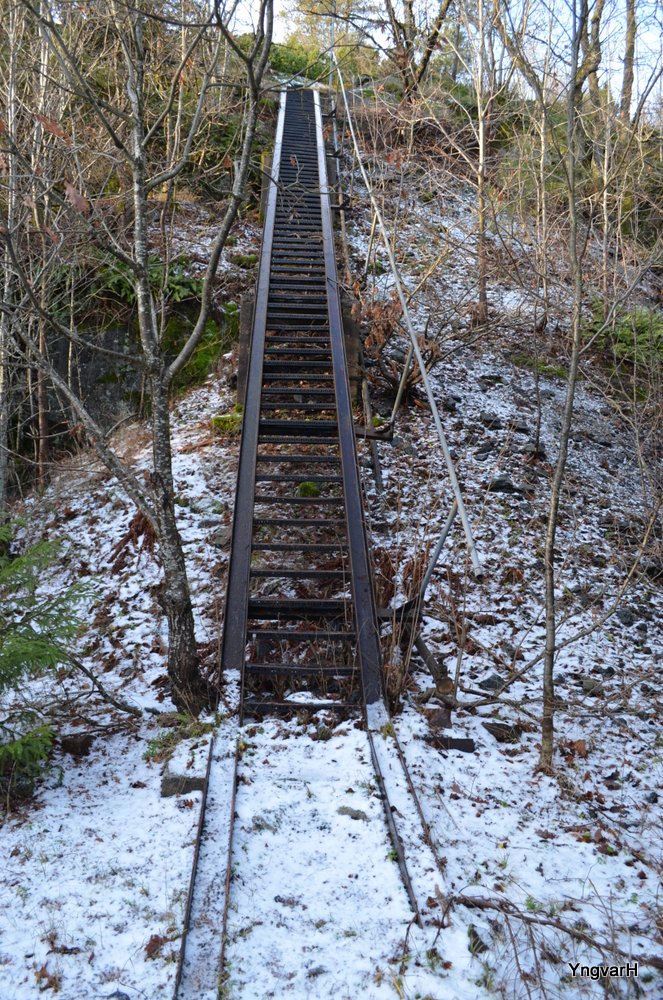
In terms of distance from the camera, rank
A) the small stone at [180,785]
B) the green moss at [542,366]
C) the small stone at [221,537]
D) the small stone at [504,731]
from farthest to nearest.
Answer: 1. the green moss at [542,366]
2. the small stone at [221,537]
3. the small stone at [504,731]
4. the small stone at [180,785]

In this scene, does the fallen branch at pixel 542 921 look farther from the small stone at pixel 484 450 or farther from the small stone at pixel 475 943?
the small stone at pixel 484 450

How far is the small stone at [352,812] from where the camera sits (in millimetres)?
4047

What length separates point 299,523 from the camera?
6285 millimetres

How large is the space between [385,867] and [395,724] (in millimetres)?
1225

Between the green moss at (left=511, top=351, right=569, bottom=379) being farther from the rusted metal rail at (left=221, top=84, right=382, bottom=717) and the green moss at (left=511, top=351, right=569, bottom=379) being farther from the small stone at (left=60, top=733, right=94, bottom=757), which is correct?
the small stone at (left=60, top=733, right=94, bottom=757)

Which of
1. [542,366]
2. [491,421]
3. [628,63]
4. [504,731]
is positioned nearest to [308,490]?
[491,421]

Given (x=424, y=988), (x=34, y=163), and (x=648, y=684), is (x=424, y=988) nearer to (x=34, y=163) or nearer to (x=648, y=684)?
(x=648, y=684)

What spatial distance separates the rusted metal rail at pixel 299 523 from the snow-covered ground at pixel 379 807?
0.40 metres

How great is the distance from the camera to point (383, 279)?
39.3 feet

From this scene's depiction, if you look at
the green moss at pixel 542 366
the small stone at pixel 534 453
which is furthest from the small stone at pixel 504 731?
the green moss at pixel 542 366

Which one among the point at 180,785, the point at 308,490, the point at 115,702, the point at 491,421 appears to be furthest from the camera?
the point at 491,421

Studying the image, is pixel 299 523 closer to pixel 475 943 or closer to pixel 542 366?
pixel 475 943

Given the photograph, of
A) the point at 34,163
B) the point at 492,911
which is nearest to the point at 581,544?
the point at 492,911

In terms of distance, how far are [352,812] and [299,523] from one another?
274cm
